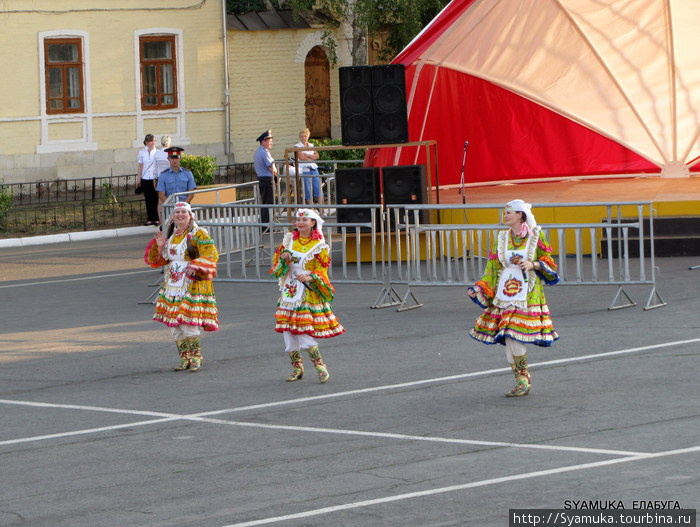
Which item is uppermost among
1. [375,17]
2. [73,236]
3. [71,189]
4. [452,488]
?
[375,17]

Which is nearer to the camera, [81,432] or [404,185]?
[81,432]

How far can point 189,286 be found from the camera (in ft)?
41.7

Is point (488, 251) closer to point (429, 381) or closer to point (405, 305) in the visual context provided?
point (405, 305)

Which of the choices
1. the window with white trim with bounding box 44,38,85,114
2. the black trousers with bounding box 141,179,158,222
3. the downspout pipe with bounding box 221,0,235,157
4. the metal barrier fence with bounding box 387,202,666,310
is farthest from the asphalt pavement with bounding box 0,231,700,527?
the downspout pipe with bounding box 221,0,235,157

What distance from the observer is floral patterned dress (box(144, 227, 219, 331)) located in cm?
1257

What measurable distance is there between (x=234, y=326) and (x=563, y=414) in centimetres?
576

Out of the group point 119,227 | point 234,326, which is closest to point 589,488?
point 234,326

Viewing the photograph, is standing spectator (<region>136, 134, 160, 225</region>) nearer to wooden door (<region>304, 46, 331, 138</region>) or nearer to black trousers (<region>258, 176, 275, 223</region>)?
black trousers (<region>258, 176, 275, 223</region>)

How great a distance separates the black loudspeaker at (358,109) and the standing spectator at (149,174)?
6.32 metres

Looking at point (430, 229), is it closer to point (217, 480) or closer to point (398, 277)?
point (398, 277)

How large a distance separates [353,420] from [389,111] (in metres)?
9.86

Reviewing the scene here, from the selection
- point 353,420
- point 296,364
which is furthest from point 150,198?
point 353,420

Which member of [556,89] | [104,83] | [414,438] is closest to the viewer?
[414,438]

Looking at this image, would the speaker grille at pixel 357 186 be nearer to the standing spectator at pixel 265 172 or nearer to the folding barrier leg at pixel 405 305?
the folding barrier leg at pixel 405 305
